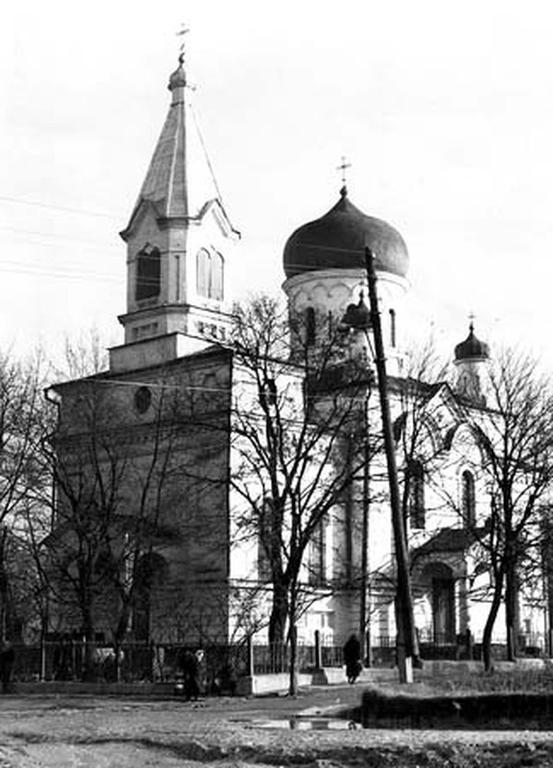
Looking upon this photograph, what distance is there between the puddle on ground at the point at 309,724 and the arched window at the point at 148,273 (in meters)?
24.6

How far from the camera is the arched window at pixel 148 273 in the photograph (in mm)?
44812

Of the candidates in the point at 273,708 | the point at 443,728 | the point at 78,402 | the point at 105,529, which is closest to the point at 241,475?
the point at 105,529

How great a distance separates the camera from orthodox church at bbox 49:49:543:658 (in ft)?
135

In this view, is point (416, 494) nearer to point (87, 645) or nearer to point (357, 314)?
point (357, 314)

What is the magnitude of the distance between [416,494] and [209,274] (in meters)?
10.8

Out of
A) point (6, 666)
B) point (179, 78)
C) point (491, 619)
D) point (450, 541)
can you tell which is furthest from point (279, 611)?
point (179, 78)

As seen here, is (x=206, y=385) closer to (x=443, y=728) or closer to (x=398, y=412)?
(x=398, y=412)

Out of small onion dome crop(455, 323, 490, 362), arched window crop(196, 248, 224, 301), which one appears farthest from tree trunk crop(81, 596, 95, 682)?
small onion dome crop(455, 323, 490, 362)

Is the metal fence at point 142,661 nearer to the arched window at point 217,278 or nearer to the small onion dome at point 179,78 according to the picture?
the arched window at point 217,278

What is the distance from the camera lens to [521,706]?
19.4 m

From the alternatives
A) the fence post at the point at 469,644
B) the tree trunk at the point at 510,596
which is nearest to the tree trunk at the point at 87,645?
the tree trunk at the point at 510,596

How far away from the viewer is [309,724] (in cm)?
2058

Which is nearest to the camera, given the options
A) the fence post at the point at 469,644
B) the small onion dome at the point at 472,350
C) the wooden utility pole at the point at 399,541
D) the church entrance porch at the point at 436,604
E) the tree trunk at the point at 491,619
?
the wooden utility pole at the point at 399,541

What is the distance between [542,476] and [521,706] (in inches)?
909
